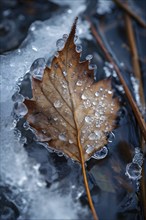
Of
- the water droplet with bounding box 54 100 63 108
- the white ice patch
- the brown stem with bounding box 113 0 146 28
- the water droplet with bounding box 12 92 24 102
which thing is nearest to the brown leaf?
the water droplet with bounding box 54 100 63 108

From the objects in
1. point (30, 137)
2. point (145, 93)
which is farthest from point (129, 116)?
point (30, 137)

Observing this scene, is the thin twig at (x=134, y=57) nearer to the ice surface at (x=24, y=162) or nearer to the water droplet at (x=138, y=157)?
the water droplet at (x=138, y=157)

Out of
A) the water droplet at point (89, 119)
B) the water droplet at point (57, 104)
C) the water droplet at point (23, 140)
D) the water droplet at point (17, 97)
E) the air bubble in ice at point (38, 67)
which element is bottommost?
the water droplet at point (23, 140)

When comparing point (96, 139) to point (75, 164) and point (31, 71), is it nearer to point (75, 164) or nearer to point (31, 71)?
point (75, 164)

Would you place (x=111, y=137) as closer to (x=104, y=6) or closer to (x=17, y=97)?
(x=17, y=97)

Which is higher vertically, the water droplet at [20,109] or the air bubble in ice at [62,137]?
the water droplet at [20,109]

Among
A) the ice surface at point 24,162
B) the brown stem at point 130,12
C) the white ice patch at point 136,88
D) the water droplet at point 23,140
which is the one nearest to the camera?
the ice surface at point 24,162

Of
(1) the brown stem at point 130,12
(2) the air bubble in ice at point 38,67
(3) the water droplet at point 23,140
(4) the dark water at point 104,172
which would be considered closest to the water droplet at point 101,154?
(4) the dark water at point 104,172
